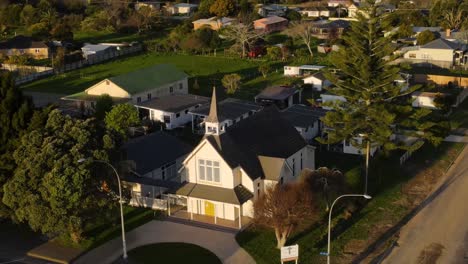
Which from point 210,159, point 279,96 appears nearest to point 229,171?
point 210,159

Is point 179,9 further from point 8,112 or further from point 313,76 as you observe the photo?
point 8,112

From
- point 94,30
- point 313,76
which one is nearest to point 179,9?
point 94,30

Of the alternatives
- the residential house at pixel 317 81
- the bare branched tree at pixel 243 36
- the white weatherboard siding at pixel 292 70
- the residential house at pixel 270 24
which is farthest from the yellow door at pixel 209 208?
the residential house at pixel 270 24

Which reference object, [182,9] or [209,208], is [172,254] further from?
[182,9]

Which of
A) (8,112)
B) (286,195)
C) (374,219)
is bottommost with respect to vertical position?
(374,219)

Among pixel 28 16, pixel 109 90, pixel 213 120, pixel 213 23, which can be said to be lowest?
pixel 109 90
